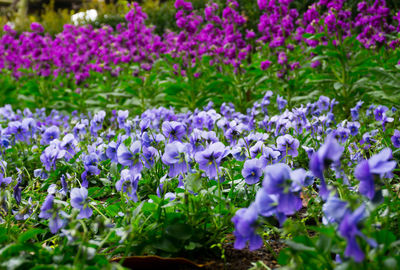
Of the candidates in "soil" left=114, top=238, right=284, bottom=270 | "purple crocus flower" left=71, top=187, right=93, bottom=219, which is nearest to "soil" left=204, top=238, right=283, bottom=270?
"soil" left=114, top=238, right=284, bottom=270

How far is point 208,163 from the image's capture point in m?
1.57

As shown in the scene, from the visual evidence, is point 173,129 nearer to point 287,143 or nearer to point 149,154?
point 149,154

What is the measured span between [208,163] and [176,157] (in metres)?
0.13

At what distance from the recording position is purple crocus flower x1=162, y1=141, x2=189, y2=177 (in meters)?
1.59

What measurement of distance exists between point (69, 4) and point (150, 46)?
20467mm

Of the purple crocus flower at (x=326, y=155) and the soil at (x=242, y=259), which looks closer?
the purple crocus flower at (x=326, y=155)

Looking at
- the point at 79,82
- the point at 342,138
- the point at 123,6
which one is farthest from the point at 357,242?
the point at 123,6

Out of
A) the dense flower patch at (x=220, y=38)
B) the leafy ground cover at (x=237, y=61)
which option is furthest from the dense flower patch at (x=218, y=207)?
the dense flower patch at (x=220, y=38)

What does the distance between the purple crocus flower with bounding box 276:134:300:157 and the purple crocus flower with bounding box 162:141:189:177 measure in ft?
1.59

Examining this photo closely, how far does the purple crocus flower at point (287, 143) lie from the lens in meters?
1.87

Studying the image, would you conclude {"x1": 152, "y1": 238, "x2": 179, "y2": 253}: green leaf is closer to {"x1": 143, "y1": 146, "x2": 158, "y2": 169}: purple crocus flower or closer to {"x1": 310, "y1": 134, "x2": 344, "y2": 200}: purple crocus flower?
{"x1": 143, "y1": 146, "x2": 158, "y2": 169}: purple crocus flower

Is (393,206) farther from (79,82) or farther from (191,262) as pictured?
(79,82)

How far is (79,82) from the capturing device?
19.1 feet

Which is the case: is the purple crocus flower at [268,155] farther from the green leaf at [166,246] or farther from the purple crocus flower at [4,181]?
the purple crocus flower at [4,181]
